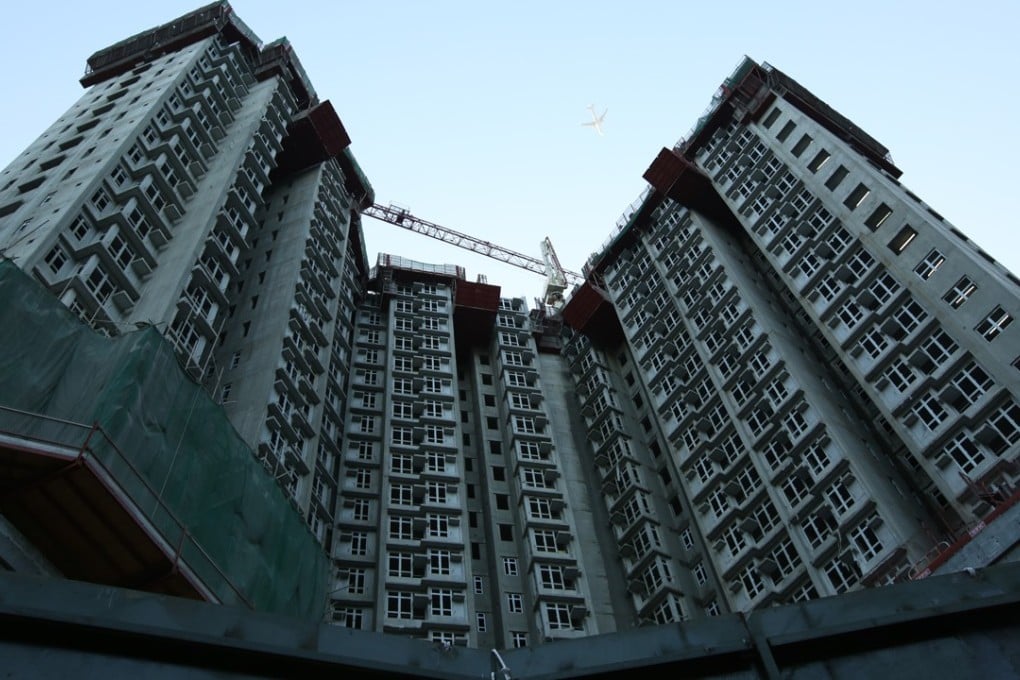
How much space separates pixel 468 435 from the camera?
73.9 m

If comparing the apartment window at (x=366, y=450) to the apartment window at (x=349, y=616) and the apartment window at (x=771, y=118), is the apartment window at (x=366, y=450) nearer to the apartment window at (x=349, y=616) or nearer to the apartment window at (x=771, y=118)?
the apartment window at (x=349, y=616)

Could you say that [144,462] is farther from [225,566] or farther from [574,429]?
[574,429]

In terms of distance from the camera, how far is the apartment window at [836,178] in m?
57.6

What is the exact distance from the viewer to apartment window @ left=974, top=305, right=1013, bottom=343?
4209 centimetres

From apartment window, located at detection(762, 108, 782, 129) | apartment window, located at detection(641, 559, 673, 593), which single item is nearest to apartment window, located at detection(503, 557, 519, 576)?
apartment window, located at detection(641, 559, 673, 593)

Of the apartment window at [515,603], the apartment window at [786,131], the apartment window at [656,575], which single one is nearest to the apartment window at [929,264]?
the apartment window at [786,131]

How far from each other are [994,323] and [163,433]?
3902 centimetres

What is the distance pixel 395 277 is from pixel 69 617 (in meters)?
80.4

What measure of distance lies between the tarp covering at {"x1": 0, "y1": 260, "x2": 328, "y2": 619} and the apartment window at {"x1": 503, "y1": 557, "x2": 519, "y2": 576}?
27.9 meters

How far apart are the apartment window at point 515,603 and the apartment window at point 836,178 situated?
115ft

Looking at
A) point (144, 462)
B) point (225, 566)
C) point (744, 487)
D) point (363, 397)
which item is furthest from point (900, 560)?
point (363, 397)

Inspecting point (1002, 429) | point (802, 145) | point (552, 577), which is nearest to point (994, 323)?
point (1002, 429)

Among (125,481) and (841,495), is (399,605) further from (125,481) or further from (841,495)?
(125,481)

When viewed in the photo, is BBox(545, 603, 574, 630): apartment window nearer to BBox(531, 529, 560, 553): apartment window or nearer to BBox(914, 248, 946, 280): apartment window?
BBox(531, 529, 560, 553): apartment window
